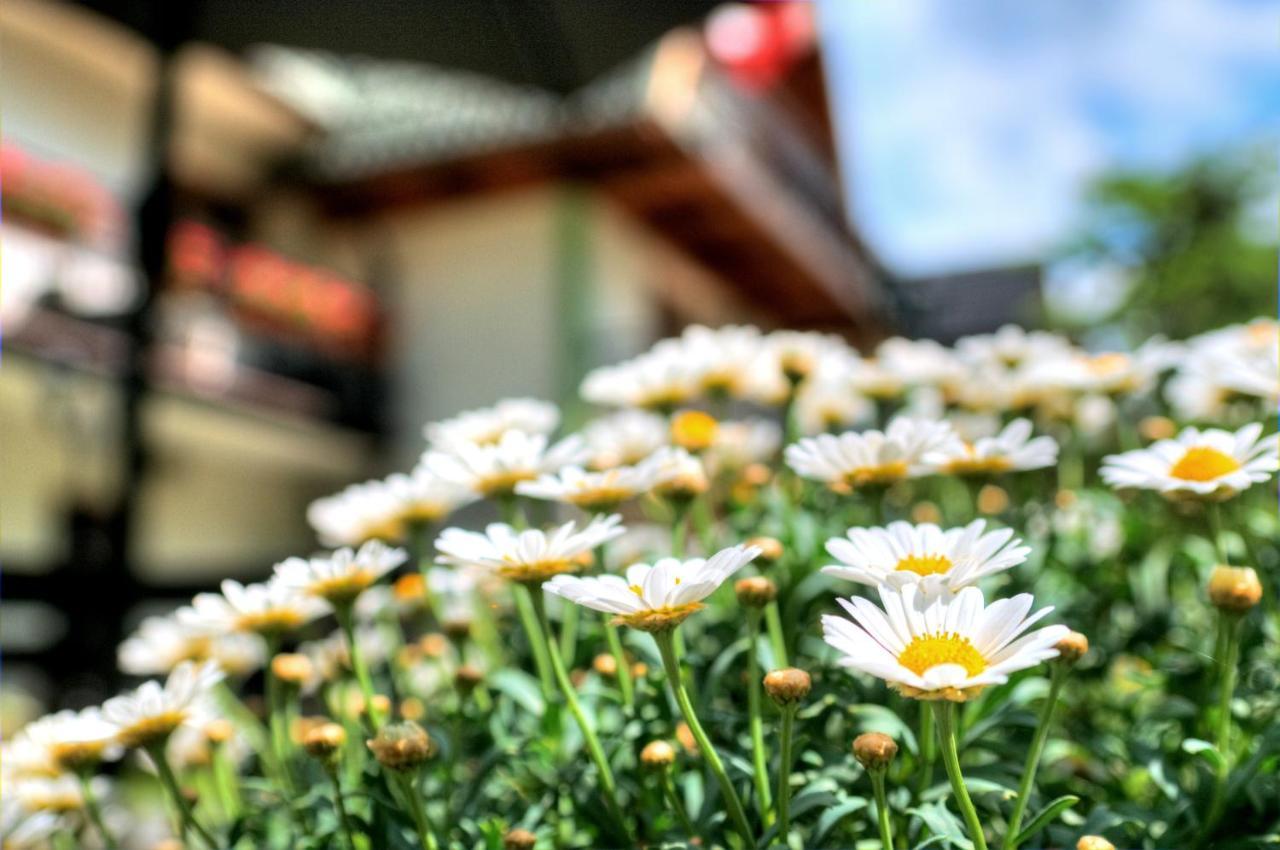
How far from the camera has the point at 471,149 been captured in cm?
646

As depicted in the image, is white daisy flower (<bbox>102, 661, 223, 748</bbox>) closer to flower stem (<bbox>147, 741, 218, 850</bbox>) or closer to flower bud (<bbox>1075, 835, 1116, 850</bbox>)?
flower stem (<bbox>147, 741, 218, 850</bbox>)

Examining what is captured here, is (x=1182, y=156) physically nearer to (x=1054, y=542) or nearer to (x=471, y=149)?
(x=471, y=149)

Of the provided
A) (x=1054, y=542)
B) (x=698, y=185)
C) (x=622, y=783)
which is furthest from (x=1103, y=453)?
(x=698, y=185)

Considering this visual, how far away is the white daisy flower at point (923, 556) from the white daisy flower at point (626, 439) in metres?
0.33

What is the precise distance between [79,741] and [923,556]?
557mm

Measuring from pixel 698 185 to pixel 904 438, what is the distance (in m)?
5.90

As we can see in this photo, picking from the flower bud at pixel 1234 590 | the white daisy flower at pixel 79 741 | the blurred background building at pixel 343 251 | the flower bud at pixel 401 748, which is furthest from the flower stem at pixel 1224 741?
the blurred background building at pixel 343 251

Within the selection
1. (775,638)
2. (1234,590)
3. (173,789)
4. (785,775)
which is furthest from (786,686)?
(173,789)

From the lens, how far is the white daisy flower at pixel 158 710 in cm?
73

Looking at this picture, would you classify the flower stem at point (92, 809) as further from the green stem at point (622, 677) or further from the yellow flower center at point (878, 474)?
the yellow flower center at point (878, 474)

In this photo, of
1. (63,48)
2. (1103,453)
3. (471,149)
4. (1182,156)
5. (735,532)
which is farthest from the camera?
(1182,156)

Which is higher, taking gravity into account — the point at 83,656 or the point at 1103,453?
the point at 1103,453

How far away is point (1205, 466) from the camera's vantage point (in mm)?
727

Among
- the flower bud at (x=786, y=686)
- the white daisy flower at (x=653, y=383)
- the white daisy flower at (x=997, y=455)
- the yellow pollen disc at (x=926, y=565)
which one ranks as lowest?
the flower bud at (x=786, y=686)
